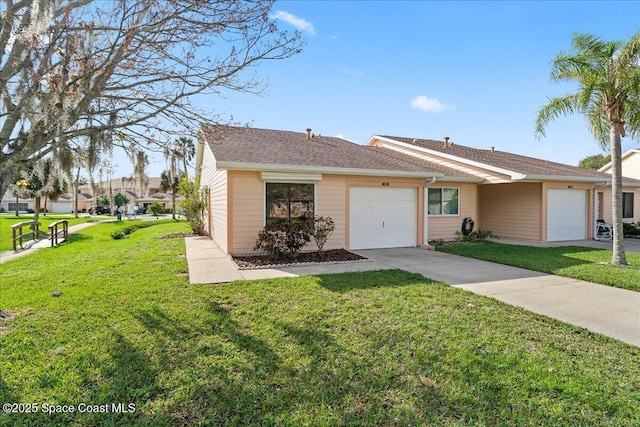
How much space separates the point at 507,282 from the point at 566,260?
382 cm

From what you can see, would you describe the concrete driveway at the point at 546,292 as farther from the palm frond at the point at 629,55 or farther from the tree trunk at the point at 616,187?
the palm frond at the point at 629,55

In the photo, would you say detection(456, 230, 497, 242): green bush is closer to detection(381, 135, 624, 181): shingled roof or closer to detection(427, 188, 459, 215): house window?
detection(427, 188, 459, 215): house window

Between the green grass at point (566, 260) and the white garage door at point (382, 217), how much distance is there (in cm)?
141

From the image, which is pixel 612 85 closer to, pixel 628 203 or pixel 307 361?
pixel 307 361

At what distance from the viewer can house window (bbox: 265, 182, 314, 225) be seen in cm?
970

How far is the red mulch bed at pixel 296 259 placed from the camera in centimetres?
830

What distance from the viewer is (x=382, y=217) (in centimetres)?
1141

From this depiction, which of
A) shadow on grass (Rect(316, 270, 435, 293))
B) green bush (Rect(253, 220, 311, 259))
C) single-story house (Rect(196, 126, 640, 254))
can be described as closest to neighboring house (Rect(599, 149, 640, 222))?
single-story house (Rect(196, 126, 640, 254))

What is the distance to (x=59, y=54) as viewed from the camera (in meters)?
3.79

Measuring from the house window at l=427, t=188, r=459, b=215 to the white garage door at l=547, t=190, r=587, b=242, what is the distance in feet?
12.1

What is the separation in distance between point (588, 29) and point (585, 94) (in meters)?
1.67

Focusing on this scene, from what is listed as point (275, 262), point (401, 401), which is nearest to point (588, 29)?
point (275, 262)

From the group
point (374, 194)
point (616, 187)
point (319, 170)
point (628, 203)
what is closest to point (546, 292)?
point (616, 187)

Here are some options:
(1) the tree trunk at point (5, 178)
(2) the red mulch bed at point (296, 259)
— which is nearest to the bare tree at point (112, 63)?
(1) the tree trunk at point (5, 178)
